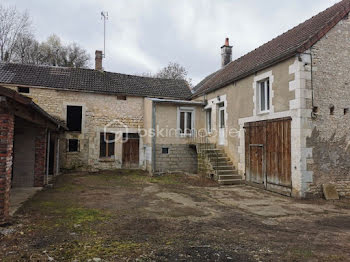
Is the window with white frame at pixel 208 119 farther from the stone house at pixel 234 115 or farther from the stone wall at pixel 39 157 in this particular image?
the stone wall at pixel 39 157

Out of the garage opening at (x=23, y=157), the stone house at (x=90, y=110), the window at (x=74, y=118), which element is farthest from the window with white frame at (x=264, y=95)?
the window at (x=74, y=118)

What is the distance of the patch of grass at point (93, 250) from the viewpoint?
3.45 metres

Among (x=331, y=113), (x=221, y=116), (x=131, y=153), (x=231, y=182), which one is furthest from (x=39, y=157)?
(x=331, y=113)

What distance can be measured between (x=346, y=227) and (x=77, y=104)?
12907 mm

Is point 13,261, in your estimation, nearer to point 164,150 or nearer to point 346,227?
point 346,227

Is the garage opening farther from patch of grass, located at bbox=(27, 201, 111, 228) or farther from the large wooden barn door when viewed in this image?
the large wooden barn door

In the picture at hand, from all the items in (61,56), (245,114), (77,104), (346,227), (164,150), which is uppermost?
(61,56)

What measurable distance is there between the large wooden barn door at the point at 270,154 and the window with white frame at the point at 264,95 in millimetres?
592

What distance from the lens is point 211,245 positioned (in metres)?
3.90

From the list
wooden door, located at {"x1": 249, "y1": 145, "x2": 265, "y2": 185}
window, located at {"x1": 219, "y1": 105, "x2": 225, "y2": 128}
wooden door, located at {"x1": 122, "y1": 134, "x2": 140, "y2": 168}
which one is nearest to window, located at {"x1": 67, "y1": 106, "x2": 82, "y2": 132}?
wooden door, located at {"x1": 122, "y1": 134, "x2": 140, "y2": 168}

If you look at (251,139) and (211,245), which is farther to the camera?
(251,139)

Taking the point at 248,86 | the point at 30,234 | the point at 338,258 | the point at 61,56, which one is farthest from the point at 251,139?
Result: the point at 61,56

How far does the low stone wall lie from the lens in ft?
42.8

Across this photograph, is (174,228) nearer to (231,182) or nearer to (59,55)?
(231,182)
